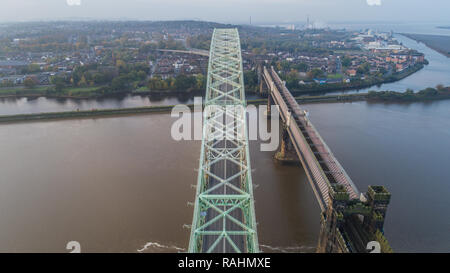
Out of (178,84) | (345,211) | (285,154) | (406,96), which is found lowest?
(285,154)

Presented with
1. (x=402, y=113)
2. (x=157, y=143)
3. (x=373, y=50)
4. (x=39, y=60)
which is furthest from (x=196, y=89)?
(x=373, y=50)

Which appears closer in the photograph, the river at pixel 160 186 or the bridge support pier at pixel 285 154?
the river at pixel 160 186

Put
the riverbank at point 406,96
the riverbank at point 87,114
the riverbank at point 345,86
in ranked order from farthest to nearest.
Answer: the riverbank at point 345,86
the riverbank at point 406,96
the riverbank at point 87,114

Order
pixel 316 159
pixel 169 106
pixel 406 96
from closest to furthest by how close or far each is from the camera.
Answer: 1. pixel 316 159
2. pixel 169 106
3. pixel 406 96

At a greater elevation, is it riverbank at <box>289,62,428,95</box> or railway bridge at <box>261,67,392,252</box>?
riverbank at <box>289,62,428,95</box>

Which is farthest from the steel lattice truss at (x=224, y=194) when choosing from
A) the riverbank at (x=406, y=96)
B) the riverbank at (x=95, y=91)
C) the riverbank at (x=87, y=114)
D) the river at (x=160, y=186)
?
the riverbank at (x=406, y=96)

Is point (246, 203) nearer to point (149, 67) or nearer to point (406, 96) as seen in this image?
point (406, 96)

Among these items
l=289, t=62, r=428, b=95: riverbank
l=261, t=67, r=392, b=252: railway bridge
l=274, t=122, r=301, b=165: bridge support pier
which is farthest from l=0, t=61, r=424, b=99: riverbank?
l=261, t=67, r=392, b=252: railway bridge

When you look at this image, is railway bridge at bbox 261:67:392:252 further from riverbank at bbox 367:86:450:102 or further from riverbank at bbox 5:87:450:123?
riverbank at bbox 367:86:450:102

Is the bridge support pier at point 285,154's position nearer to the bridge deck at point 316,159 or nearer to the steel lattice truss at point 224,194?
the bridge deck at point 316,159

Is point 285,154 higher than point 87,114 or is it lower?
lower

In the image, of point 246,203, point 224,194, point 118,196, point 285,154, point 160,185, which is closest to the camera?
point 246,203

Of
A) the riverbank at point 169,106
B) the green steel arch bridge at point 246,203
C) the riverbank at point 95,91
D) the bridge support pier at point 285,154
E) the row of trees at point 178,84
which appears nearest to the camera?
the green steel arch bridge at point 246,203

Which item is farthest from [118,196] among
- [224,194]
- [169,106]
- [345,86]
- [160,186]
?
[345,86]
